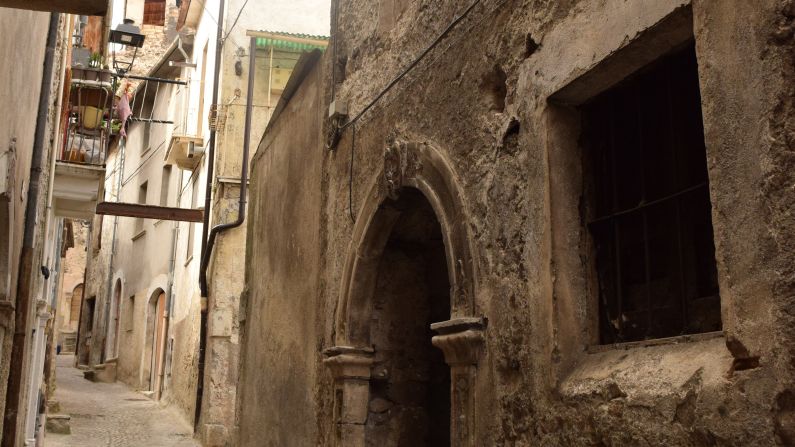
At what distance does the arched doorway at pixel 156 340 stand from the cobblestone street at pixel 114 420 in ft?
1.32

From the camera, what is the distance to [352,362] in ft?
18.0

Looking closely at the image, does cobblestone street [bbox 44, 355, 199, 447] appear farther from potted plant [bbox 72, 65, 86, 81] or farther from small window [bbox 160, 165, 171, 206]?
potted plant [bbox 72, 65, 86, 81]

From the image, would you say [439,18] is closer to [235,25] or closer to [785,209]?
[785,209]

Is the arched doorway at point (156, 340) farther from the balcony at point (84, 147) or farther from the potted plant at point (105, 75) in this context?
the potted plant at point (105, 75)

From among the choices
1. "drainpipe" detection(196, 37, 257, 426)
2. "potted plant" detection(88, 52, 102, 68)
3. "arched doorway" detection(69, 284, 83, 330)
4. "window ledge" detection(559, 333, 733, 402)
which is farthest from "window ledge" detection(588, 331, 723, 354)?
"arched doorway" detection(69, 284, 83, 330)

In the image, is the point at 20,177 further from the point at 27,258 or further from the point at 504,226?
the point at 504,226

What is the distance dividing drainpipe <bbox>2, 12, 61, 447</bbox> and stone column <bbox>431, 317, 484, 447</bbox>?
402 cm

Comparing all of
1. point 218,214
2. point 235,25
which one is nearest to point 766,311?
point 218,214

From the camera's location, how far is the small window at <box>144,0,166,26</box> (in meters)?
26.2

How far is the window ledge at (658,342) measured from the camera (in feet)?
9.33

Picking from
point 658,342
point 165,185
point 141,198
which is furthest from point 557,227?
point 141,198

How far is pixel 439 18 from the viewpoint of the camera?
4812 mm

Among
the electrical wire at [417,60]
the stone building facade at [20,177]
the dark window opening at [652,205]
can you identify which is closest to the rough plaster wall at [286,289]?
the electrical wire at [417,60]

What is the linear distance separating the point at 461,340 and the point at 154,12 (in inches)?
974
